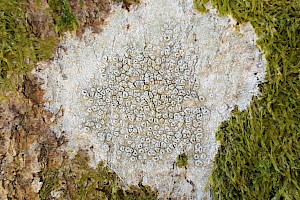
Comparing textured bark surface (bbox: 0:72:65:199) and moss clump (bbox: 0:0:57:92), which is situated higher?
moss clump (bbox: 0:0:57:92)

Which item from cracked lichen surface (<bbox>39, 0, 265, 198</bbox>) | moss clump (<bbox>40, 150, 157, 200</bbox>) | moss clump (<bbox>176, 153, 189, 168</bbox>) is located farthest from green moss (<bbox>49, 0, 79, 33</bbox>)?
moss clump (<bbox>176, 153, 189, 168</bbox>)

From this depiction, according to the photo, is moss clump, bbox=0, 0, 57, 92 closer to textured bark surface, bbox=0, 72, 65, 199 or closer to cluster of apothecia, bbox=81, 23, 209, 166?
textured bark surface, bbox=0, 72, 65, 199

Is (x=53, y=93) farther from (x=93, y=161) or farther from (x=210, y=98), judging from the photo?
(x=210, y=98)

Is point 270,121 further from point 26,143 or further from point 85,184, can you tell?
point 26,143

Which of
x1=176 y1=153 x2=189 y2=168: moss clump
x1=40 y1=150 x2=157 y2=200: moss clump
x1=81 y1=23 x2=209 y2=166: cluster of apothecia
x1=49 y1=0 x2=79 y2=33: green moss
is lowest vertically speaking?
x1=40 y1=150 x2=157 y2=200: moss clump

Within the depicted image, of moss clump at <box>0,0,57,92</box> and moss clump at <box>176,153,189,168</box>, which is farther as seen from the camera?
moss clump at <box>176,153,189,168</box>

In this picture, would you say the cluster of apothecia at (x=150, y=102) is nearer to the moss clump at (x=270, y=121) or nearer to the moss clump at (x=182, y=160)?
the moss clump at (x=182, y=160)

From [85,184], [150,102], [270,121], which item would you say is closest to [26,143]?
[85,184]

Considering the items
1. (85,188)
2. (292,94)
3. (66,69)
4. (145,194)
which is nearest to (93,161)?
(85,188)
